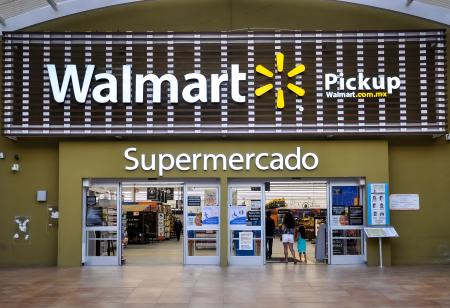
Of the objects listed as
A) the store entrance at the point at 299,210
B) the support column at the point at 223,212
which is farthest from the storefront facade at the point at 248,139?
the store entrance at the point at 299,210

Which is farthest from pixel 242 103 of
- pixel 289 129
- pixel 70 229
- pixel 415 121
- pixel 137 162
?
pixel 70 229

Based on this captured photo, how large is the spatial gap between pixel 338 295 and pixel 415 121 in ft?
20.5

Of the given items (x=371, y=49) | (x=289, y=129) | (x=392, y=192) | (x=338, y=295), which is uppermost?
(x=371, y=49)

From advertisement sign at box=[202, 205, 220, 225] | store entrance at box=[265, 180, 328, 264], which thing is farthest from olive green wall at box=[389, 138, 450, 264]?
advertisement sign at box=[202, 205, 220, 225]

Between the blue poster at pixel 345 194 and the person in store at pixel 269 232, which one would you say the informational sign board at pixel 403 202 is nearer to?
the blue poster at pixel 345 194

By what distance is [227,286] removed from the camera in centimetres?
1247

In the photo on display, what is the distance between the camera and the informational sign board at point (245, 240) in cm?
1645

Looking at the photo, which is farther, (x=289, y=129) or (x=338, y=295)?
(x=289, y=129)

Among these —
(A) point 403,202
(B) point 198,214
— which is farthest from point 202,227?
(A) point 403,202

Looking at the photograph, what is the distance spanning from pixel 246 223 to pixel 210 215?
913mm

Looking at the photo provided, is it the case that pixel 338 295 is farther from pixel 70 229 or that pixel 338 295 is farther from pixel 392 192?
pixel 70 229

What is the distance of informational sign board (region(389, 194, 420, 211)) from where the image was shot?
16531mm

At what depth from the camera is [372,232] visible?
15781 millimetres

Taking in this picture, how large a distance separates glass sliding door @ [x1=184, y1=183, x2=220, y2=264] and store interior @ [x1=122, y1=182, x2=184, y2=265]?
5.89 ft
